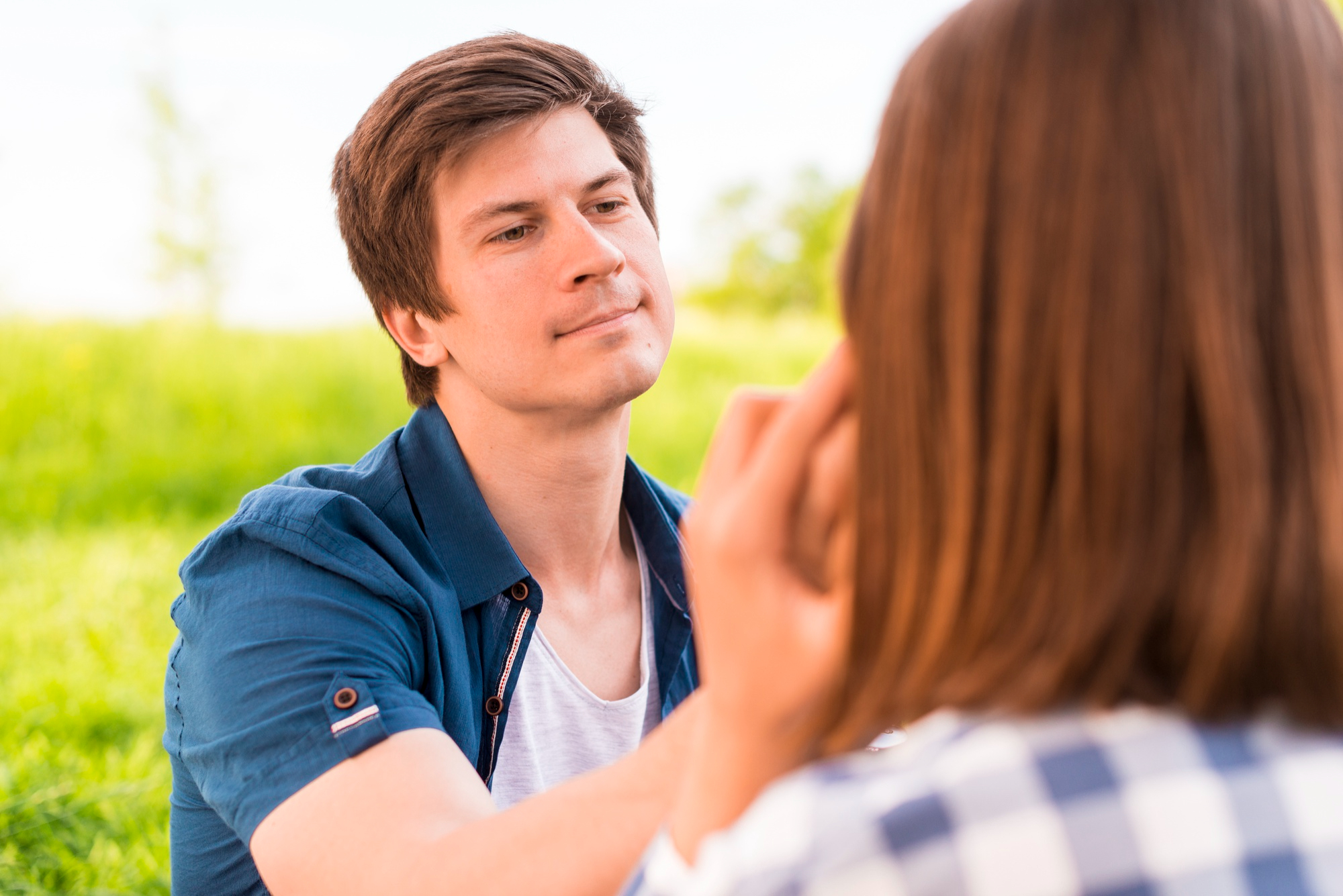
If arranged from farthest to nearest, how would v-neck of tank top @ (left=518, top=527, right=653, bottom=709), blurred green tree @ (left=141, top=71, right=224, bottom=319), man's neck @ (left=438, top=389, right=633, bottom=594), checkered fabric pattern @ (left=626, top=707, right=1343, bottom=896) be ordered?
blurred green tree @ (left=141, top=71, right=224, bottom=319) < man's neck @ (left=438, top=389, right=633, bottom=594) < v-neck of tank top @ (left=518, top=527, right=653, bottom=709) < checkered fabric pattern @ (left=626, top=707, right=1343, bottom=896)

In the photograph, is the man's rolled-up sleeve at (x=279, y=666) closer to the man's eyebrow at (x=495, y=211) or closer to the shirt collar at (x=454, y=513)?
the shirt collar at (x=454, y=513)

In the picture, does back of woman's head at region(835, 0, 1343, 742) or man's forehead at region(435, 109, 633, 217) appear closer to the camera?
back of woman's head at region(835, 0, 1343, 742)

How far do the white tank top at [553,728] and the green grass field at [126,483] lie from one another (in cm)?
128

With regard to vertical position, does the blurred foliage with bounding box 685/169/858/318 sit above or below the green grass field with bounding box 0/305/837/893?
below

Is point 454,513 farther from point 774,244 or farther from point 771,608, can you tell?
point 774,244

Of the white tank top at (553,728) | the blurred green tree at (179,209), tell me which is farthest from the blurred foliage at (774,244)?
the white tank top at (553,728)

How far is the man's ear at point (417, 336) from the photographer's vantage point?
245 cm

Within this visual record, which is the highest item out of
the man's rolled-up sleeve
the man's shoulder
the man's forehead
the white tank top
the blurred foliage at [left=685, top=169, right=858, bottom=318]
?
the man's forehead

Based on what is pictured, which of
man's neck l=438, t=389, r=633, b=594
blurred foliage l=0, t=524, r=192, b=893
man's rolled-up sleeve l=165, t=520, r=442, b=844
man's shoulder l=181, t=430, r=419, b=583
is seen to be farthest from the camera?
blurred foliage l=0, t=524, r=192, b=893

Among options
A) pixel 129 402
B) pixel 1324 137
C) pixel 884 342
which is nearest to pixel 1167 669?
pixel 884 342

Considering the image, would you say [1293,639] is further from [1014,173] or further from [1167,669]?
[1014,173]

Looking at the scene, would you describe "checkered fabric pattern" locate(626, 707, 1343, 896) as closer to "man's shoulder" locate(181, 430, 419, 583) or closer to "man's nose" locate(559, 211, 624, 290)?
"man's shoulder" locate(181, 430, 419, 583)

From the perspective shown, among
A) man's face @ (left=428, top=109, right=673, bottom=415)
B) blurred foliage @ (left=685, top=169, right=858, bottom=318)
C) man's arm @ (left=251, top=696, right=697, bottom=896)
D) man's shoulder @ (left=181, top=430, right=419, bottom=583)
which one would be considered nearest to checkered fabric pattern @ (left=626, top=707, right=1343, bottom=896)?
man's arm @ (left=251, top=696, right=697, bottom=896)

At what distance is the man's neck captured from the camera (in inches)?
90.9
